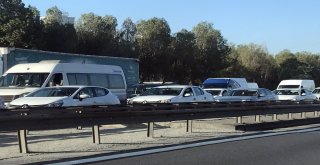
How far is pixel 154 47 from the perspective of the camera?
6881 cm

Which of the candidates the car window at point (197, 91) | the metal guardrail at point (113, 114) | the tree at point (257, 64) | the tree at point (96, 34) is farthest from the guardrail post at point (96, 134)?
the tree at point (257, 64)

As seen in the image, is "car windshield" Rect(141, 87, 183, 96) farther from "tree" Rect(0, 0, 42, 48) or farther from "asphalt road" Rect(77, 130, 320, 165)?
"tree" Rect(0, 0, 42, 48)

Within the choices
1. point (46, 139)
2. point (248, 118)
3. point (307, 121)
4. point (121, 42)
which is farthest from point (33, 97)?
point (121, 42)

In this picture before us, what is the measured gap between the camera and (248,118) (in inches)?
910

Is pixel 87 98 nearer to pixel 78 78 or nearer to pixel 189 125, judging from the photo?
pixel 189 125

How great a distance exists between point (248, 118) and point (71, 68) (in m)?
8.04

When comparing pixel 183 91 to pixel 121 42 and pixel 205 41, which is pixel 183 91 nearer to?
pixel 121 42

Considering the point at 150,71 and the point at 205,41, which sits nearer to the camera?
the point at 150,71

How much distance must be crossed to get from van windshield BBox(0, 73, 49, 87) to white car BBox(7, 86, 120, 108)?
3223mm

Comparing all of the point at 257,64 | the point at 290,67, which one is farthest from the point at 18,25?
the point at 290,67

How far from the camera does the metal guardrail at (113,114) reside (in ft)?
34.1

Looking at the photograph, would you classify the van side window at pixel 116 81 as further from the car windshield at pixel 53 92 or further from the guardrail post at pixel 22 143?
the guardrail post at pixel 22 143

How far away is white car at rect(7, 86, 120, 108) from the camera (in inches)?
647

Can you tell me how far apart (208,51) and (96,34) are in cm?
1748
